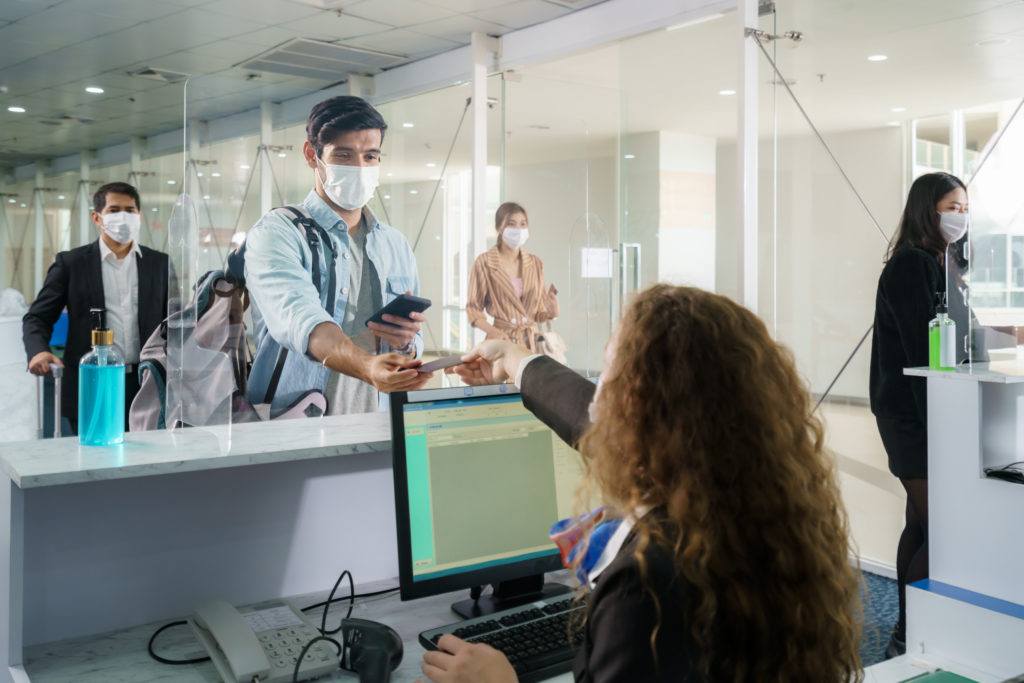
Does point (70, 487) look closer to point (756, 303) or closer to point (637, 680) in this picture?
point (637, 680)

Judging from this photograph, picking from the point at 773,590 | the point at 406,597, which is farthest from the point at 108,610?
the point at 773,590

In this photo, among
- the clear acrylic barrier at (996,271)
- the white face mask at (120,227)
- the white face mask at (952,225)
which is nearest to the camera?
the clear acrylic barrier at (996,271)

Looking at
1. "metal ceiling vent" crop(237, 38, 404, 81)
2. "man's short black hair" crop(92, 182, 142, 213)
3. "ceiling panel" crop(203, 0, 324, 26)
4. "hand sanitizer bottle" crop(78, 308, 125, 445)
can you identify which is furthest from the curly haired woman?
"man's short black hair" crop(92, 182, 142, 213)

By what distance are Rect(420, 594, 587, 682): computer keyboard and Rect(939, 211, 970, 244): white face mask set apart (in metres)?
2.20

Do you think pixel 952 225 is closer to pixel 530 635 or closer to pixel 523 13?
pixel 523 13

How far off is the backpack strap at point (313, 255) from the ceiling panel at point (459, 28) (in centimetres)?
226

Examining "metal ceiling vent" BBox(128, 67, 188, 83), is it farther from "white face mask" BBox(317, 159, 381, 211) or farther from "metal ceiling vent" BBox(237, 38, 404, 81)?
"white face mask" BBox(317, 159, 381, 211)

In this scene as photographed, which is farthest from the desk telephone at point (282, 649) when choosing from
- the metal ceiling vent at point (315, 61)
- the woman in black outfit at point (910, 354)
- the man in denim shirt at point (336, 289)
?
the woman in black outfit at point (910, 354)

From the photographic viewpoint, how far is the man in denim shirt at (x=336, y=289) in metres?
2.17

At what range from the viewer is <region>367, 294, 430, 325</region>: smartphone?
2.27 metres

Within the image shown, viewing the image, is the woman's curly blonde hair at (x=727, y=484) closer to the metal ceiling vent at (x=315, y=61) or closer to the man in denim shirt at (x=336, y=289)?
the man in denim shirt at (x=336, y=289)

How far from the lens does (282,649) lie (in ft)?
4.13

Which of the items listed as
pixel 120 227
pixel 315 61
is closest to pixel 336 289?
pixel 315 61

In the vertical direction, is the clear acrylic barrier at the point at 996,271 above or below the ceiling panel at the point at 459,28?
below
